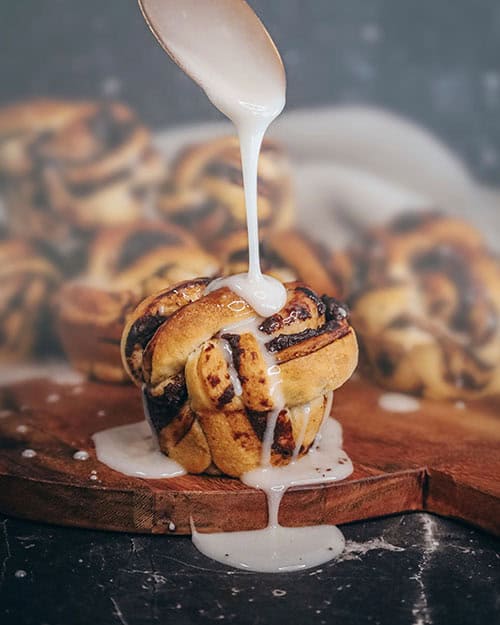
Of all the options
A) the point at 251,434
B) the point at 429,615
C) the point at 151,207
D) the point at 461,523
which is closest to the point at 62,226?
the point at 151,207

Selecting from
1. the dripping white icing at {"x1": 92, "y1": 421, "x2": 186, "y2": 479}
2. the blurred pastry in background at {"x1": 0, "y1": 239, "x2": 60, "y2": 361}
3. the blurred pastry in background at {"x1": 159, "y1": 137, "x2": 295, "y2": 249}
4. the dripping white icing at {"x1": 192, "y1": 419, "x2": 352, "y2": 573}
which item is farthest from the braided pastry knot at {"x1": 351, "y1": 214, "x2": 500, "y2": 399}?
the blurred pastry in background at {"x1": 0, "y1": 239, "x2": 60, "y2": 361}

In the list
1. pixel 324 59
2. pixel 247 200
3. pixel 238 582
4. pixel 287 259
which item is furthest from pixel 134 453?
pixel 324 59

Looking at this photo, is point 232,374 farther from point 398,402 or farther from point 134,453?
point 398,402

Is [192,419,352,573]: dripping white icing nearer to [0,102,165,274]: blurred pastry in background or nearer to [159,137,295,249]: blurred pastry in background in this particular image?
[159,137,295,249]: blurred pastry in background

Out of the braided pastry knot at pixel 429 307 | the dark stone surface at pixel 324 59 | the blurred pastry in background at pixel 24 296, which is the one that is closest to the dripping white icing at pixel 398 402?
the braided pastry knot at pixel 429 307

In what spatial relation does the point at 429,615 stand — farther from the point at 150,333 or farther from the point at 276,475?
the point at 150,333

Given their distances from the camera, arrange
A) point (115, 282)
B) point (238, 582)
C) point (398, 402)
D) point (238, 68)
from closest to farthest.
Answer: point (238, 582) < point (238, 68) < point (398, 402) < point (115, 282)
